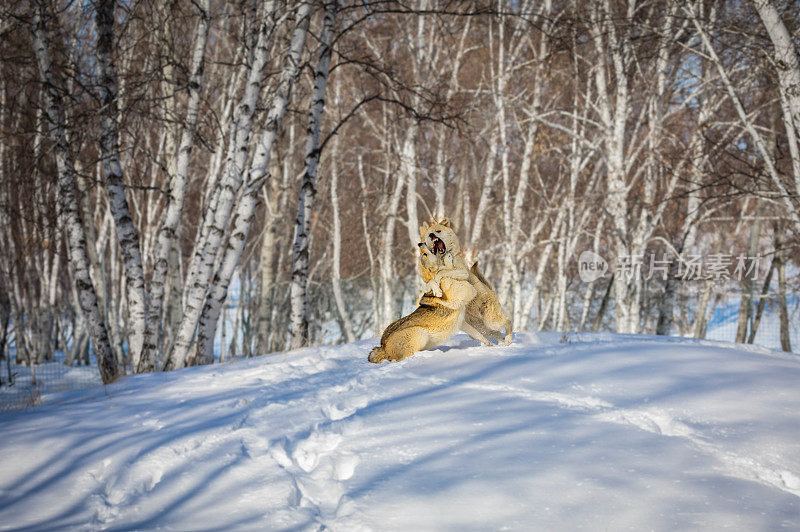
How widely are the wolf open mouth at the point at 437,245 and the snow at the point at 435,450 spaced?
3.09 ft

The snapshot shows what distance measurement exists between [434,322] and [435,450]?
1.62 metres

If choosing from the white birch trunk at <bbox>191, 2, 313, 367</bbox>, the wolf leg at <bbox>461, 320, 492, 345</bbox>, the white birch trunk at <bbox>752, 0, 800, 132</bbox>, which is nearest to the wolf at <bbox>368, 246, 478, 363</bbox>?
the wolf leg at <bbox>461, 320, 492, 345</bbox>

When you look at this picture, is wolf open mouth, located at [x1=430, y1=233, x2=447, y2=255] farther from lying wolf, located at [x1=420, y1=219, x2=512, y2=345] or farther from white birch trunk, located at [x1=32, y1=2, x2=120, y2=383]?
white birch trunk, located at [x1=32, y1=2, x2=120, y2=383]

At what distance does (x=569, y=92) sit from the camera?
493 inches

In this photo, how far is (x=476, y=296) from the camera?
13.8 feet

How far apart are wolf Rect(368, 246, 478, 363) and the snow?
0.73 ft

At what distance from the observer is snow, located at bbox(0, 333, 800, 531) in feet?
6.41

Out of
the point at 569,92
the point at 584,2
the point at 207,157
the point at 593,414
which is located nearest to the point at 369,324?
the point at 207,157

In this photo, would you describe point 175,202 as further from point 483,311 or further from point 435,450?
point 435,450

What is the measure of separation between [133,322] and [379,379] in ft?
11.6

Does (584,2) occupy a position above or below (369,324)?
above

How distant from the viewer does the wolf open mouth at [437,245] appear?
4.08 m

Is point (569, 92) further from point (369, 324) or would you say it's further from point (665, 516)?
point (665, 516)

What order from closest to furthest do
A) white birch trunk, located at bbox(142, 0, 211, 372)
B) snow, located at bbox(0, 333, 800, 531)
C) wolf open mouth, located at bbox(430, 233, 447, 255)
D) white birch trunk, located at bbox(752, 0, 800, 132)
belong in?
snow, located at bbox(0, 333, 800, 531) < wolf open mouth, located at bbox(430, 233, 447, 255) < white birch trunk, located at bbox(752, 0, 800, 132) < white birch trunk, located at bbox(142, 0, 211, 372)
